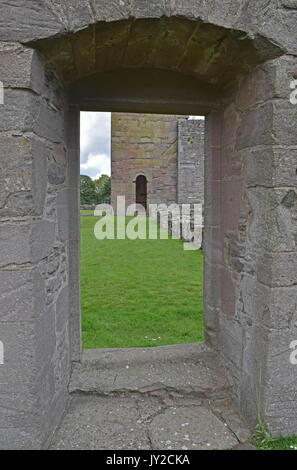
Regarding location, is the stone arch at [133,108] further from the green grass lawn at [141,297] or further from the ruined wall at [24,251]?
the green grass lawn at [141,297]

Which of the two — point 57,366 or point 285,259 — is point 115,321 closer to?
point 57,366

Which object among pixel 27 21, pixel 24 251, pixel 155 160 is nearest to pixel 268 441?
pixel 24 251

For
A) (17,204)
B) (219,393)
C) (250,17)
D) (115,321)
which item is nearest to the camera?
(17,204)

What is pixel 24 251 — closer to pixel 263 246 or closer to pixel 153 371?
pixel 263 246

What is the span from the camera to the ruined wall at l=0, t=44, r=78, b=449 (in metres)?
1.81

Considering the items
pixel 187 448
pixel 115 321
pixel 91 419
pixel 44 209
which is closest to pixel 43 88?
pixel 44 209

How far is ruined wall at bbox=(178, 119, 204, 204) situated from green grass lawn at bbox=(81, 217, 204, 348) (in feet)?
31.5

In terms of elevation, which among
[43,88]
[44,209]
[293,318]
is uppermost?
[43,88]

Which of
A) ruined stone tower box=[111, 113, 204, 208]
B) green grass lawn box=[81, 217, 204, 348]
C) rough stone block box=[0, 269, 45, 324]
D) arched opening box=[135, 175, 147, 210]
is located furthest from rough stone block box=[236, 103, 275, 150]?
arched opening box=[135, 175, 147, 210]

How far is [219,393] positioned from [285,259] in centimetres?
131

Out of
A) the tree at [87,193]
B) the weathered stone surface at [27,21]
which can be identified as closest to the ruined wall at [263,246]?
the weathered stone surface at [27,21]

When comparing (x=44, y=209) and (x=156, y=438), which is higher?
(x=44, y=209)

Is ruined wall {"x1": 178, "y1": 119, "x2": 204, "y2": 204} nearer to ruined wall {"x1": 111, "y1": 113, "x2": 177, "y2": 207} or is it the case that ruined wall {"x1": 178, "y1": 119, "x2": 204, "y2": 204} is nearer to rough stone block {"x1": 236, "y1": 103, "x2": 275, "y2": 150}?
ruined wall {"x1": 111, "y1": 113, "x2": 177, "y2": 207}

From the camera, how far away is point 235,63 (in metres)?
2.33
